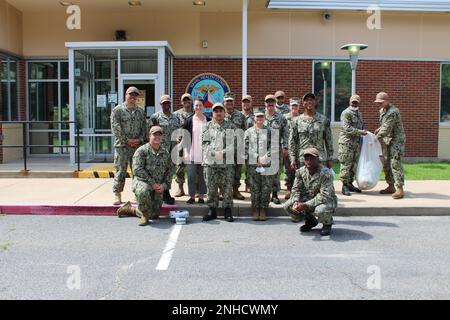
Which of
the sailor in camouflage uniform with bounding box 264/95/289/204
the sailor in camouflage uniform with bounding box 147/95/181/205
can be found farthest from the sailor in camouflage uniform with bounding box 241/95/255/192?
the sailor in camouflage uniform with bounding box 147/95/181/205

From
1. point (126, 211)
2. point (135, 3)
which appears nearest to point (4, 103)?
point (135, 3)

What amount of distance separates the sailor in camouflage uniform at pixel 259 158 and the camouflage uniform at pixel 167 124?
4.55ft

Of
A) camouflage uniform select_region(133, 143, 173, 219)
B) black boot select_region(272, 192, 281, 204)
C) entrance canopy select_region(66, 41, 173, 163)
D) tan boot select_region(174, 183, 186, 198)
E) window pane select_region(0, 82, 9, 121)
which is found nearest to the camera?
camouflage uniform select_region(133, 143, 173, 219)

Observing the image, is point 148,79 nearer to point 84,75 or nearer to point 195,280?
point 84,75

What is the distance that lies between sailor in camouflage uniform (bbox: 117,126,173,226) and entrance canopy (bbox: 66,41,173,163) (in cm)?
546

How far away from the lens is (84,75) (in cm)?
1345

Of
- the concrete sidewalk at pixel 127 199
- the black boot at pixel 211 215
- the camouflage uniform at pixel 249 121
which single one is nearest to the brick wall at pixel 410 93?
the concrete sidewalk at pixel 127 199

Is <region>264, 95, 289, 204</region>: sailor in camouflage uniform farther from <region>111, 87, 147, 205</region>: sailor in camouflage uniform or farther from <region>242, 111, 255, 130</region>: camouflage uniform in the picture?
<region>111, 87, 147, 205</region>: sailor in camouflage uniform

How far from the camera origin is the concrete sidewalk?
27.0ft

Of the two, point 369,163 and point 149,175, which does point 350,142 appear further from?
point 149,175

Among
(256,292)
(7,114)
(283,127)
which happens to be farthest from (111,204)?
(7,114)

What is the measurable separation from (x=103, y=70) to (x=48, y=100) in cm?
213

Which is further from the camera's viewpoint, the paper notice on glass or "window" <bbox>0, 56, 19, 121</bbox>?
the paper notice on glass

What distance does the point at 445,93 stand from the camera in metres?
15.5
